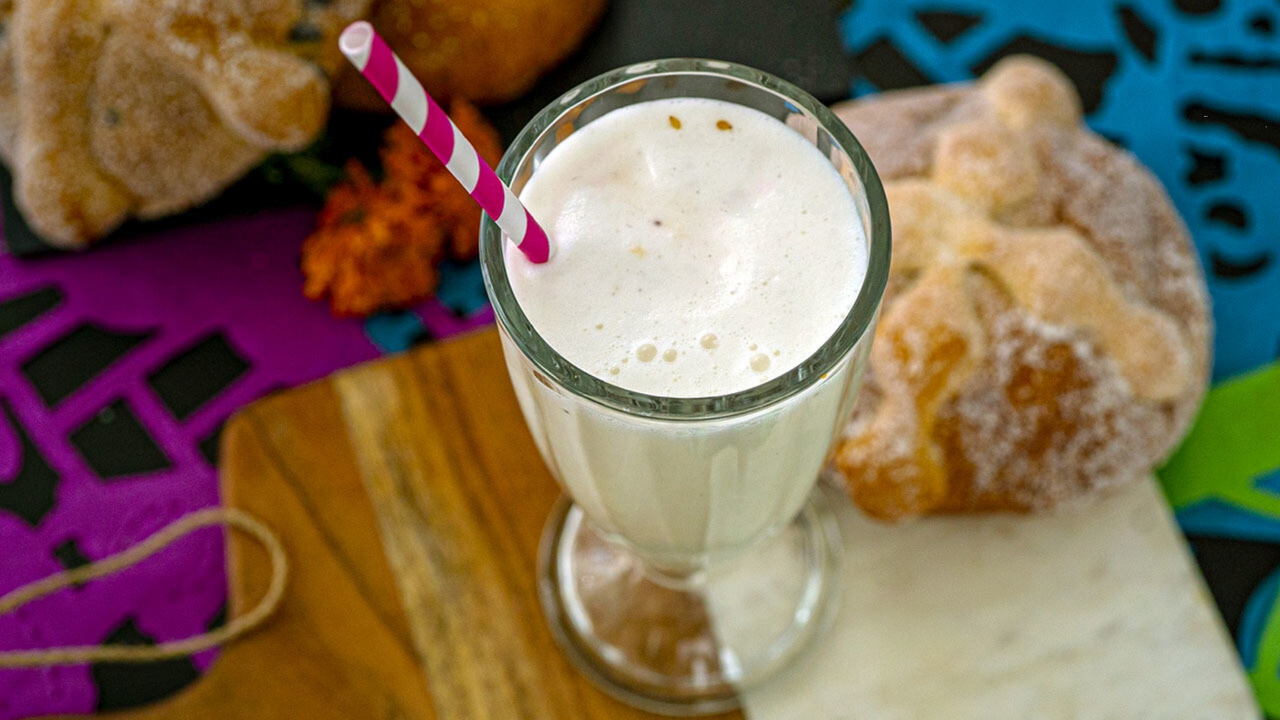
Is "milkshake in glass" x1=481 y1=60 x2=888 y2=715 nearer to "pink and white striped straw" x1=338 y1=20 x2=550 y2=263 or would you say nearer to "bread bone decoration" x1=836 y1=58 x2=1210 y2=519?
"pink and white striped straw" x1=338 y1=20 x2=550 y2=263

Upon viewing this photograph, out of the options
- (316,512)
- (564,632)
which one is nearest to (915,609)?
(564,632)

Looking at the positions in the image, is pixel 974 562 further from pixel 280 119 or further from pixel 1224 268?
pixel 280 119

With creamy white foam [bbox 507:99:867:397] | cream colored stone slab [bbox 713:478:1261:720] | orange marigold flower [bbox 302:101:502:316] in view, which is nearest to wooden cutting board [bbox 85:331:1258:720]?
cream colored stone slab [bbox 713:478:1261:720]

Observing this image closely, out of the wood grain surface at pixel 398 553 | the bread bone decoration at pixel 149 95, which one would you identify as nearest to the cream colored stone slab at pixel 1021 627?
the wood grain surface at pixel 398 553

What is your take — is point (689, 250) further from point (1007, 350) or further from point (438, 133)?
point (1007, 350)

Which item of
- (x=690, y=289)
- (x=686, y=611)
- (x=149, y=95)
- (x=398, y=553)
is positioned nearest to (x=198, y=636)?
(x=398, y=553)

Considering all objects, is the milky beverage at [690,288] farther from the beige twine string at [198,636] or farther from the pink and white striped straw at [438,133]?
the beige twine string at [198,636]
